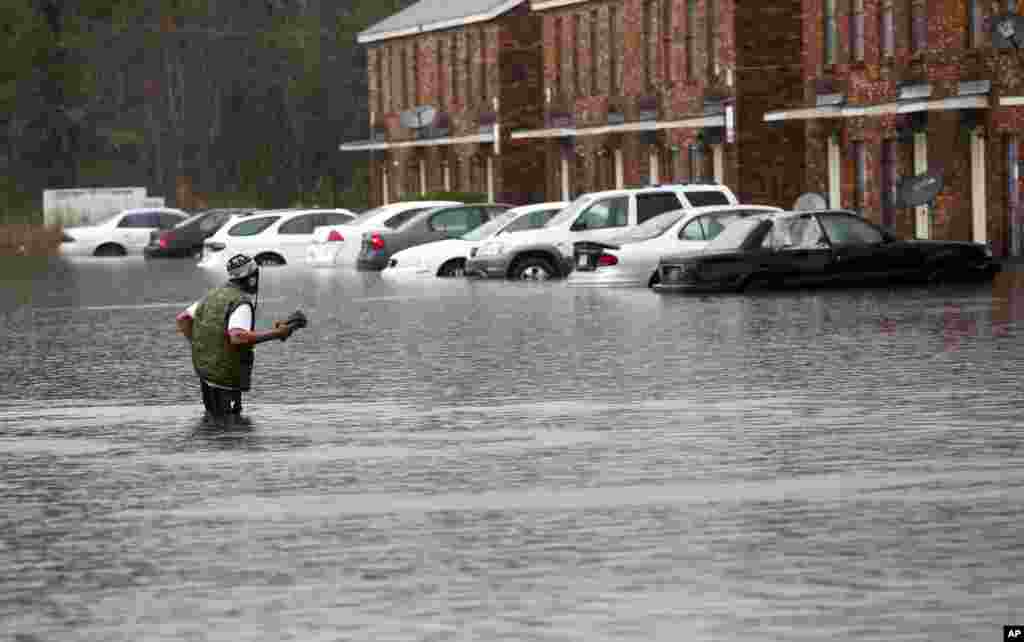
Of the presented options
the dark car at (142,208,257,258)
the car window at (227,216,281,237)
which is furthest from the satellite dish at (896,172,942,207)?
the dark car at (142,208,257,258)

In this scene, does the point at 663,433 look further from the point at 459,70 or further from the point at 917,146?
the point at 459,70

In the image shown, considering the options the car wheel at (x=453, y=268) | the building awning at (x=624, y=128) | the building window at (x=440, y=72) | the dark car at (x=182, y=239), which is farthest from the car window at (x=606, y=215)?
the building window at (x=440, y=72)

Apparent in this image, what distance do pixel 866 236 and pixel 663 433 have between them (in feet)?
71.4

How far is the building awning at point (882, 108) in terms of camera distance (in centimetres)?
4719

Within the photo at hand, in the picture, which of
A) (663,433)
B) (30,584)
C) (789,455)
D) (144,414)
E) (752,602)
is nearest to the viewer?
(752,602)

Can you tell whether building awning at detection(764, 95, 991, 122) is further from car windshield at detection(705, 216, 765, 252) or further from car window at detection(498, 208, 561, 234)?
car windshield at detection(705, 216, 765, 252)

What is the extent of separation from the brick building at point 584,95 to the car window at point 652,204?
699cm

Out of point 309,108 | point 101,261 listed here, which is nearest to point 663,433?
point 101,261

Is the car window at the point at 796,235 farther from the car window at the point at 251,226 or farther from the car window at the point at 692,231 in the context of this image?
the car window at the point at 251,226

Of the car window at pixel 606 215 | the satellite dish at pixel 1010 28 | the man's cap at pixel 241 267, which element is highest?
the satellite dish at pixel 1010 28

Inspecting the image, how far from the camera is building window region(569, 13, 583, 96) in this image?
70.5 metres

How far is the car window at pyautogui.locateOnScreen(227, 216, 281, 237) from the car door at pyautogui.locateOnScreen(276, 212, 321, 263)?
0.44 meters

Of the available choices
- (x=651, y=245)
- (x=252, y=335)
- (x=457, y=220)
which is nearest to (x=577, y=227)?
(x=651, y=245)

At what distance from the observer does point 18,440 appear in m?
16.9
